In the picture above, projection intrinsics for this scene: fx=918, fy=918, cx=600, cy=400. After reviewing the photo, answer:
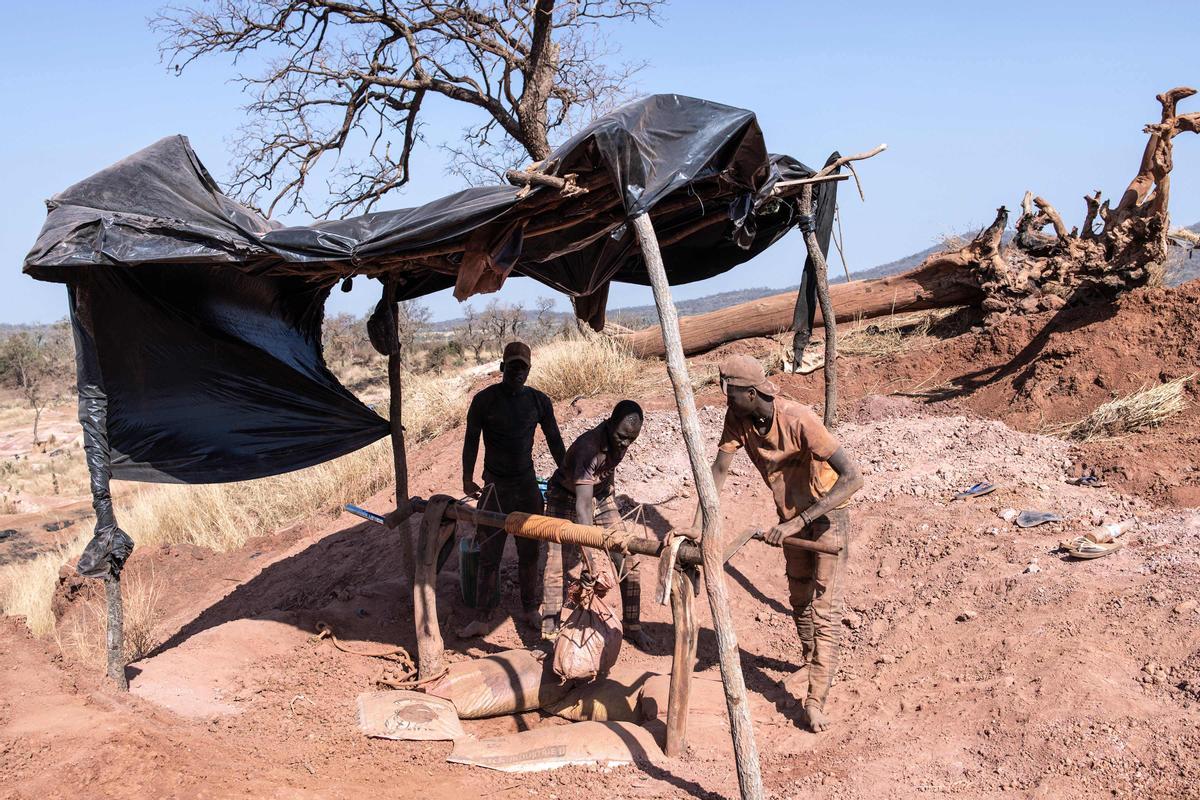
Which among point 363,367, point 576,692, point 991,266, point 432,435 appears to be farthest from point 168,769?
point 363,367

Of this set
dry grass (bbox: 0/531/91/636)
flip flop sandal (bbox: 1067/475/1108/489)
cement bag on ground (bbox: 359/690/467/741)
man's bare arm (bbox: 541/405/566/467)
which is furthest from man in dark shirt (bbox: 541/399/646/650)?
dry grass (bbox: 0/531/91/636)

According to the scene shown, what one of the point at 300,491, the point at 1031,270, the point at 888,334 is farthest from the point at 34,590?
the point at 1031,270

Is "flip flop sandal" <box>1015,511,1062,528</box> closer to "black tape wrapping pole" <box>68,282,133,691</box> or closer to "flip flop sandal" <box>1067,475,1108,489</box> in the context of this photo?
"flip flop sandal" <box>1067,475,1108,489</box>

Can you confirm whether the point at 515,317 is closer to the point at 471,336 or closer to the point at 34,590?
the point at 471,336

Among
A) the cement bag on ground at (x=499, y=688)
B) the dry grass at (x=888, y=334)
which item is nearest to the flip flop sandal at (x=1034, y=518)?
the cement bag on ground at (x=499, y=688)

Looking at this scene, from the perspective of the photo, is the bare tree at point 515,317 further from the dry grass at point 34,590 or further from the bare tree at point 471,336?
the dry grass at point 34,590

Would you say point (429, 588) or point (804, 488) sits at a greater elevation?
point (804, 488)

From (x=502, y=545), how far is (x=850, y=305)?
7014 mm

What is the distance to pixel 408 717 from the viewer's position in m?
4.90

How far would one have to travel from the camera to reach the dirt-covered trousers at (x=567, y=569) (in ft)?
18.9

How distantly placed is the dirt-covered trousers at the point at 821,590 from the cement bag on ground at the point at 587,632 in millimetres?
1033

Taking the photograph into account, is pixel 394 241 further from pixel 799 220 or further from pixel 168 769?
pixel 799 220

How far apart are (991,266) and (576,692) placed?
745cm

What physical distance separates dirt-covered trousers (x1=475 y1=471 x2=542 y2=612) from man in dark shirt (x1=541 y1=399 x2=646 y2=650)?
0.20 m
